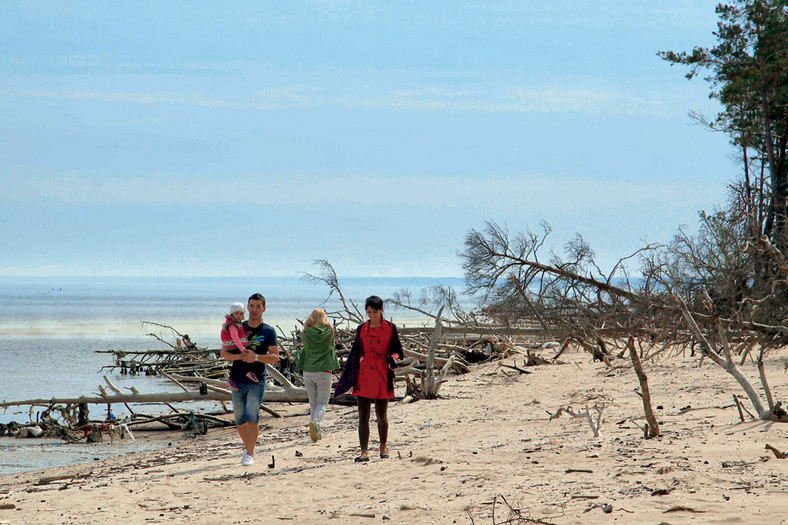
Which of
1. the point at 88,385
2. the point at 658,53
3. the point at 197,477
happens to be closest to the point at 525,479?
the point at 197,477

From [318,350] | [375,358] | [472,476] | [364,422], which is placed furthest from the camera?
[318,350]

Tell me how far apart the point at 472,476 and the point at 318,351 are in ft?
10.1

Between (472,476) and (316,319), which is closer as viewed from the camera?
(472,476)

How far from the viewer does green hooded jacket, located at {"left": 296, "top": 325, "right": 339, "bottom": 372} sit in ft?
30.2

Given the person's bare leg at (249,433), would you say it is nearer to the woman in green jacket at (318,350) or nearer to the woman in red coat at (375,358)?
the woman in red coat at (375,358)

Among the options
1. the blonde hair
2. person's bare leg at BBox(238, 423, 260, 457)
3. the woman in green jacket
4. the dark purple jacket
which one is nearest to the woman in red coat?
the dark purple jacket

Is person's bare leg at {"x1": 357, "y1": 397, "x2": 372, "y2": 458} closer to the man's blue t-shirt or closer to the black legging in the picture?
the black legging

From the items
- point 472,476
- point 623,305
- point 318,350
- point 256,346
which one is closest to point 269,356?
point 256,346

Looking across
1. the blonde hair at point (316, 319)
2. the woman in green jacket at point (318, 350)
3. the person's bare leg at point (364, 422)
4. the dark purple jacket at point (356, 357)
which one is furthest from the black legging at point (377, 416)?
the blonde hair at point (316, 319)

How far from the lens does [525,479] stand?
6348 mm

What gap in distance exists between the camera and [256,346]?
7586mm

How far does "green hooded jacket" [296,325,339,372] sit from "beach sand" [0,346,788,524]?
0.96 metres

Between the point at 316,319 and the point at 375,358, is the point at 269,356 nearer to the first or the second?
the point at 375,358

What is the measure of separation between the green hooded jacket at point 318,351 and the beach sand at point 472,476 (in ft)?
3.16
